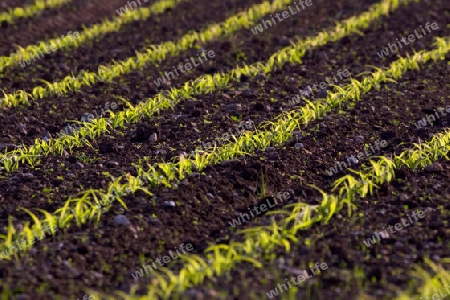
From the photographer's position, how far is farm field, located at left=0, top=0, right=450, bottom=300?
4.22 meters

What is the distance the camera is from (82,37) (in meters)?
8.78

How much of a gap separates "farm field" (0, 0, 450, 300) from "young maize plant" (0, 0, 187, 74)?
0.09 ft

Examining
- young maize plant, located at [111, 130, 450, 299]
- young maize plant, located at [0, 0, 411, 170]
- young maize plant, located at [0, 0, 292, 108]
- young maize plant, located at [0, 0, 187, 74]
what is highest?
young maize plant, located at [0, 0, 187, 74]

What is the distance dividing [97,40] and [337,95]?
3.32m

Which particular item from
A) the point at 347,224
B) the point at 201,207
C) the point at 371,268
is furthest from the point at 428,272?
the point at 201,207

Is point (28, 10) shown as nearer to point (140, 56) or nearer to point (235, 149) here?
point (140, 56)

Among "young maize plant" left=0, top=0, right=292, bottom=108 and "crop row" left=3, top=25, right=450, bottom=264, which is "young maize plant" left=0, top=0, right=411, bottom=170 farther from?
"young maize plant" left=0, top=0, right=292, bottom=108

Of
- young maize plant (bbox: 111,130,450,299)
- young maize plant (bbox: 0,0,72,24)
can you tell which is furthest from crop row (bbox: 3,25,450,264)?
young maize plant (bbox: 0,0,72,24)

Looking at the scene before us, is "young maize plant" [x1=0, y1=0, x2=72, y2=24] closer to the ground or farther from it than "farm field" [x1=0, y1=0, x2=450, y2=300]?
farther from it

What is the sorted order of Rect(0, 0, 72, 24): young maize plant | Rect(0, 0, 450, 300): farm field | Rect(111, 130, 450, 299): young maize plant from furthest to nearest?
1. Rect(0, 0, 72, 24): young maize plant
2. Rect(0, 0, 450, 300): farm field
3. Rect(111, 130, 450, 299): young maize plant

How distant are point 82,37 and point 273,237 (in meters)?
5.10

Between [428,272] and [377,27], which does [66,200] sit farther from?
[377,27]

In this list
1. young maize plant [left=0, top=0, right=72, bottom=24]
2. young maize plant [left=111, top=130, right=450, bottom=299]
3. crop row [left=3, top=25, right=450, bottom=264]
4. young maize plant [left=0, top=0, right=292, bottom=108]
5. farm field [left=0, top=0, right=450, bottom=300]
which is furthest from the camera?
young maize plant [left=0, top=0, right=72, bottom=24]

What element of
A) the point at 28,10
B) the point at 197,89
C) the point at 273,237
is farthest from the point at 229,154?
the point at 28,10
